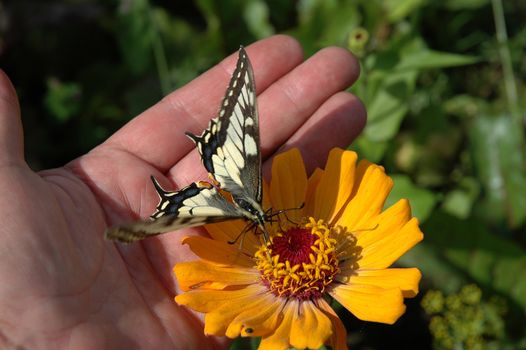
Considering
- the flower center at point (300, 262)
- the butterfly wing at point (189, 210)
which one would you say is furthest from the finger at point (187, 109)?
the flower center at point (300, 262)

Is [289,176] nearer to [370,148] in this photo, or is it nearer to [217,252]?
[217,252]

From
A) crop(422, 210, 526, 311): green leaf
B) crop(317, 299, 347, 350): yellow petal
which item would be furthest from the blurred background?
crop(317, 299, 347, 350): yellow petal

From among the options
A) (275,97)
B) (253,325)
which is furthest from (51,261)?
(275,97)

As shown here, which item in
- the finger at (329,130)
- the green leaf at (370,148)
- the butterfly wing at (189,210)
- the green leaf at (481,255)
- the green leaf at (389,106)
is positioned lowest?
the green leaf at (481,255)

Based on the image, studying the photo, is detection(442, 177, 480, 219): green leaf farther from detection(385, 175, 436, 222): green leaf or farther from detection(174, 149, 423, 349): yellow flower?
detection(174, 149, 423, 349): yellow flower

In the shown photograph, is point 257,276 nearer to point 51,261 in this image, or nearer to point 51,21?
point 51,261

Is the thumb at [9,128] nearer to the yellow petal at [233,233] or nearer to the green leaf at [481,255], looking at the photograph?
the yellow petal at [233,233]
